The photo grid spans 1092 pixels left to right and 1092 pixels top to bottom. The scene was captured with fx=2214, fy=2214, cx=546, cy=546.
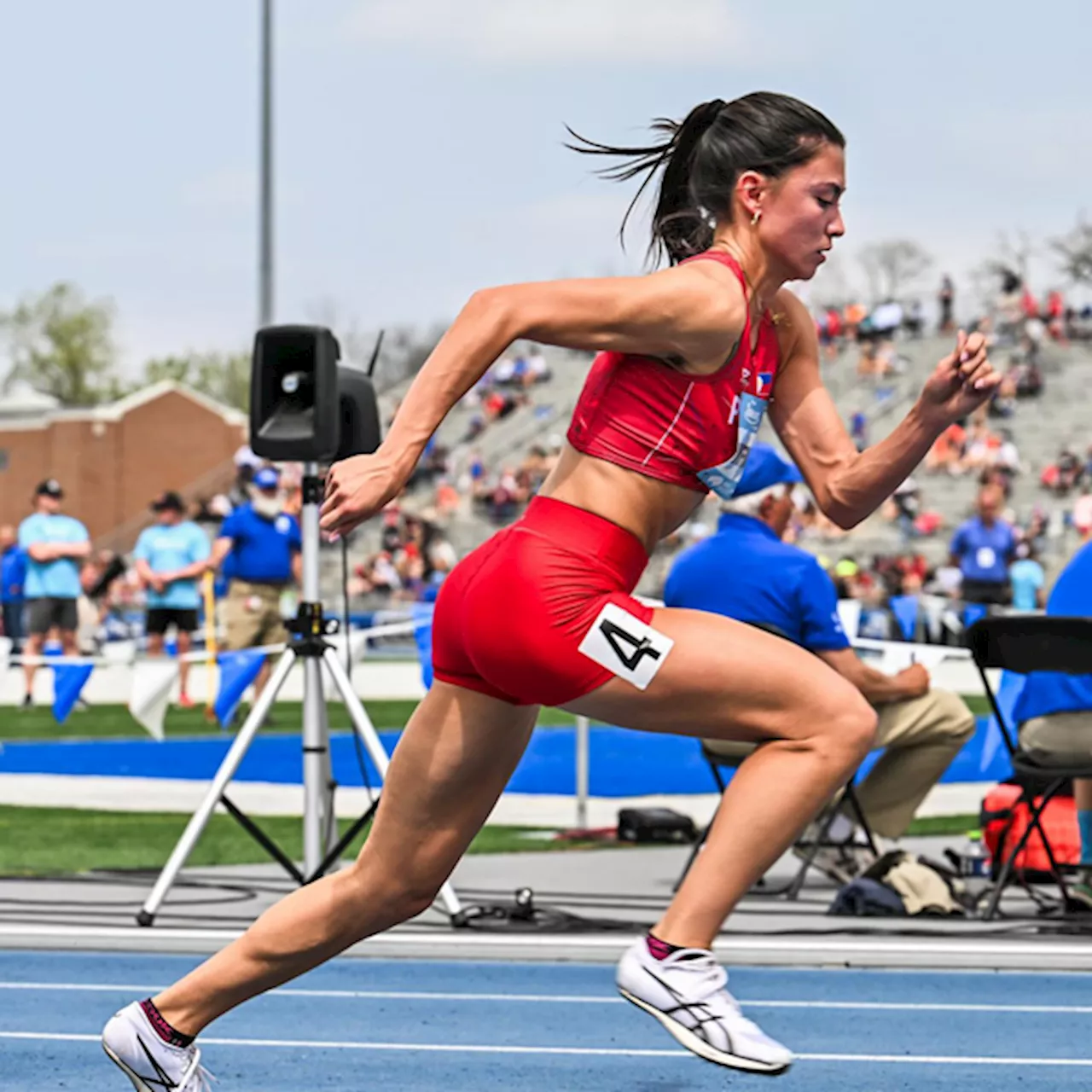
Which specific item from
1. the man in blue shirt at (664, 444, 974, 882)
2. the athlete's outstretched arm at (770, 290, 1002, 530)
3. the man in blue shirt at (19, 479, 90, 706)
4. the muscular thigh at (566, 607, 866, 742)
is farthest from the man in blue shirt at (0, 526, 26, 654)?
the muscular thigh at (566, 607, 866, 742)

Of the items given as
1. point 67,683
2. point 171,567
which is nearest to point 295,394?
point 67,683

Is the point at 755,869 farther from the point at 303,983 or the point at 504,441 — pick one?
the point at 504,441

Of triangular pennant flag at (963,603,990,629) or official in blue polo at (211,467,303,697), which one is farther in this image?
official in blue polo at (211,467,303,697)

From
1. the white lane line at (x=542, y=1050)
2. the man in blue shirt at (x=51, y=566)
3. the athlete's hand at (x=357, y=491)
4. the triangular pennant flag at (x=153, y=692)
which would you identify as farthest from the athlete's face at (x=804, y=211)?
the man in blue shirt at (x=51, y=566)

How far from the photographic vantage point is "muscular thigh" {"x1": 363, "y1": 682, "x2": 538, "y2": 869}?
4.26 meters

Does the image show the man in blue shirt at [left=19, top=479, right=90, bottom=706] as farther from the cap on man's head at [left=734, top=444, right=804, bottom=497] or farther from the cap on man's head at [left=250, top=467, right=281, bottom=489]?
the cap on man's head at [left=734, top=444, right=804, bottom=497]

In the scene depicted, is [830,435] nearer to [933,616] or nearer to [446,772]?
[446,772]

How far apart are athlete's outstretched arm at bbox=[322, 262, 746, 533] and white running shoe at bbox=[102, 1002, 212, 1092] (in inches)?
50.1

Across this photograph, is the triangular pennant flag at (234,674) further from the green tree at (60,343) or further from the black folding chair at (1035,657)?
the green tree at (60,343)

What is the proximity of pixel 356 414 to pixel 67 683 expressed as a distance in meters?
6.39

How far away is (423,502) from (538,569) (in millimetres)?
42529

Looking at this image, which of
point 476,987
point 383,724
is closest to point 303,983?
point 476,987

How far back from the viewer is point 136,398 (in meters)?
77.5

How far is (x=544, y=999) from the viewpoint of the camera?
6.95 metres
